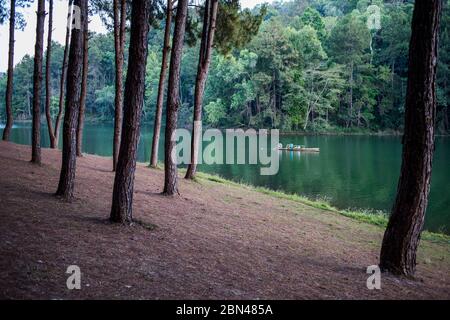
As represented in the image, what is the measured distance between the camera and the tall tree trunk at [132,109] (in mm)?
6656

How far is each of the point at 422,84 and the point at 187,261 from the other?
4.07 meters

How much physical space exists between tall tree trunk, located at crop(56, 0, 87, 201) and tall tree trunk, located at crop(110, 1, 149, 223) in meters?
1.49

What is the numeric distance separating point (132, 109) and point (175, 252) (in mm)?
2429

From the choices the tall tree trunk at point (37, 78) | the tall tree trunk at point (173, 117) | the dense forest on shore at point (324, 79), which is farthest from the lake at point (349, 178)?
the dense forest on shore at point (324, 79)

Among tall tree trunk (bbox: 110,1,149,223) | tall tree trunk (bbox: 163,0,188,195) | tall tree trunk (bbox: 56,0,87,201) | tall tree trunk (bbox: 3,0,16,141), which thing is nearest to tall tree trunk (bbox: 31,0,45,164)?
tall tree trunk (bbox: 163,0,188,195)

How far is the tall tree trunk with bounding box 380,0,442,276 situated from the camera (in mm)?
5555

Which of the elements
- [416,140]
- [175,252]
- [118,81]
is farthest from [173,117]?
[416,140]

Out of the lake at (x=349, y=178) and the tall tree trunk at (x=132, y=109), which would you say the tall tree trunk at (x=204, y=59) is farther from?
the lake at (x=349, y=178)

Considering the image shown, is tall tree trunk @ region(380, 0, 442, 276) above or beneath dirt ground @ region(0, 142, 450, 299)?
above

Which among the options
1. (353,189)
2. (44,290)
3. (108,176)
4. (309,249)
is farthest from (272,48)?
(44,290)

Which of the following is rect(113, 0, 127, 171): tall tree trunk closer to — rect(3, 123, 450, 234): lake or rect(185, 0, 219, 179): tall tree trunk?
rect(185, 0, 219, 179): tall tree trunk
